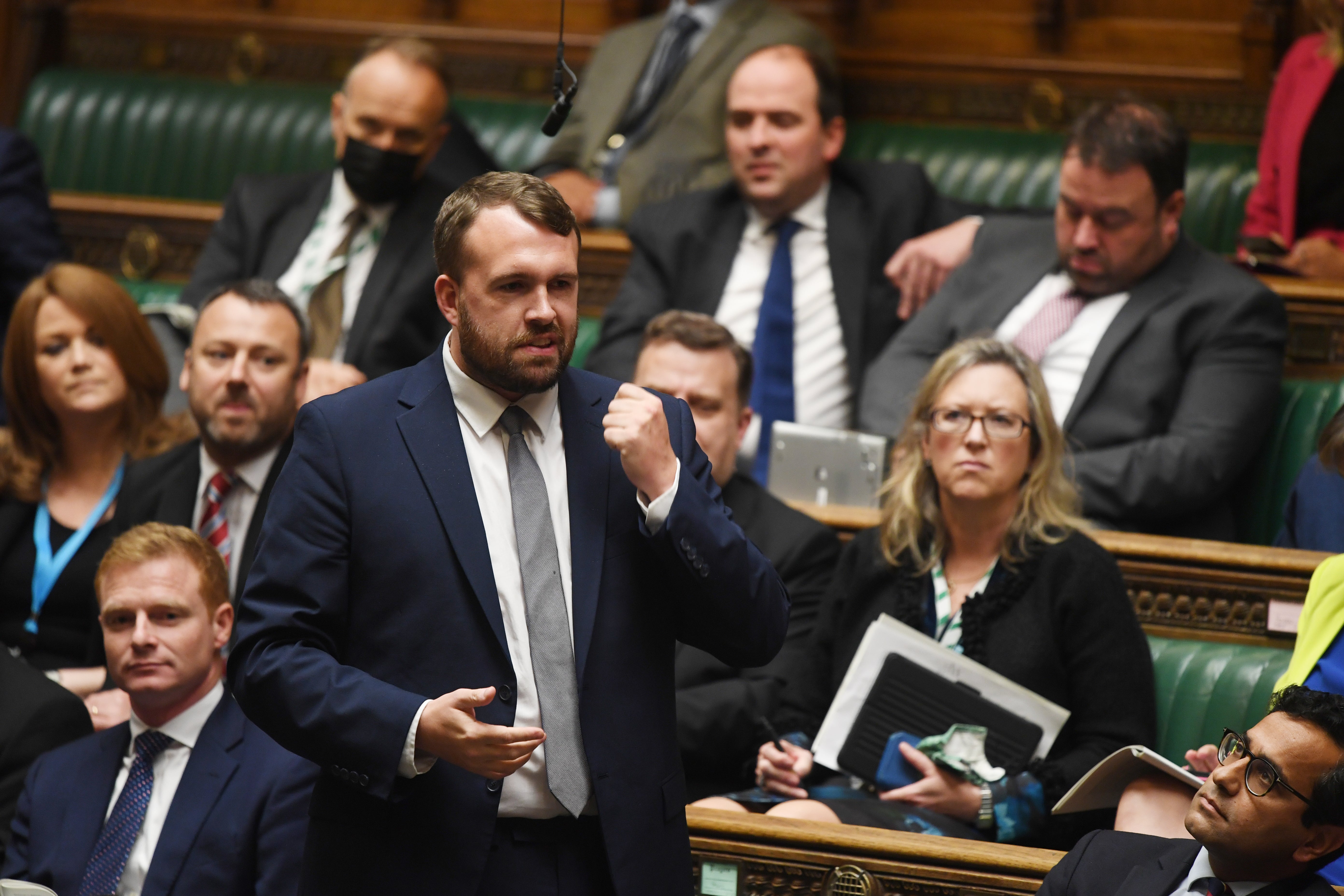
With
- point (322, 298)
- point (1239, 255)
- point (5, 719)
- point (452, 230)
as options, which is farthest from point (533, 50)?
point (452, 230)

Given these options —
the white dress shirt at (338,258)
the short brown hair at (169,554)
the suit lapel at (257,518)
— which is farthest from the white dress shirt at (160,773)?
the white dress shirt at (338,258)

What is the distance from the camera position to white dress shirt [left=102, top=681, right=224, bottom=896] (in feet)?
6.43

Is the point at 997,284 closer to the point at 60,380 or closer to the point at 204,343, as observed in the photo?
the point at 204,343

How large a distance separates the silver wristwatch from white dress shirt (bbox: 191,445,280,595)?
118 centimetres

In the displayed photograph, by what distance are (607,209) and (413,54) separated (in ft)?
1.97

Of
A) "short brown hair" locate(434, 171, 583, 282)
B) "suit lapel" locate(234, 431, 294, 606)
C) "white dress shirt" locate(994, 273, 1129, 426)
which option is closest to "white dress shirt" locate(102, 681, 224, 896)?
"suit lapel" locate(234, 431, 294, 606)

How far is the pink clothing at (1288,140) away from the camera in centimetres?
313

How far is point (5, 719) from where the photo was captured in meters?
2.15

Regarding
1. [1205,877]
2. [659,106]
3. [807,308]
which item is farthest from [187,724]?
[659,106]

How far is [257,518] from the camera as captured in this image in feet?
8.11

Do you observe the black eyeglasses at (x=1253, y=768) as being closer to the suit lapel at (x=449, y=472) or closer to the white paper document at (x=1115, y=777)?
the white paper document at (x=1115, y=777)

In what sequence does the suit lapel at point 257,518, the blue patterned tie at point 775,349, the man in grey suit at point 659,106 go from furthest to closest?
the man in grey suit at point 659,106 < the blue patterned tie at point 775,349 < the suit lapel at point 257,518

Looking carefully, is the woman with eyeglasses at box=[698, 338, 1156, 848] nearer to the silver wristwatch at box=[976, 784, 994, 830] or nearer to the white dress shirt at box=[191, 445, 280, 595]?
the silver wristwatch at box=[976, 784, 994, 830]

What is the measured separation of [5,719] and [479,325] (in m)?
1.10
